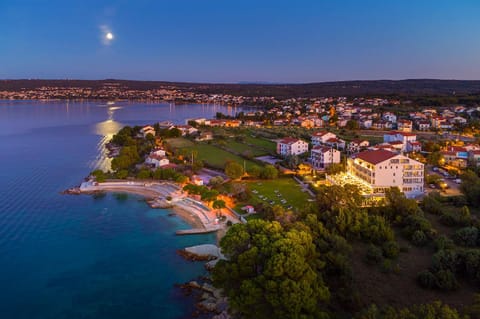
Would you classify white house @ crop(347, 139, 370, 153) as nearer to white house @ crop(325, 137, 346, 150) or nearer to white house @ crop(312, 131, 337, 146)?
white house @ crop(325, 137, 346, 150)

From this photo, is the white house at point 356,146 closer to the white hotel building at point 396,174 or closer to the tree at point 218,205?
the white hotel building at point 396,174

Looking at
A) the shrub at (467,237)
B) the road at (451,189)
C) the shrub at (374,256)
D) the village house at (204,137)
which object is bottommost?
the shrub at (374,256)

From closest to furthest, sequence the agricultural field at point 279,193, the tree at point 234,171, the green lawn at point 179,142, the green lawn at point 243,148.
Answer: the agricultural field at point 279,193 → the tree at point 234,171 → the green lawn at point 243,148 → the green lawn at point 179,142

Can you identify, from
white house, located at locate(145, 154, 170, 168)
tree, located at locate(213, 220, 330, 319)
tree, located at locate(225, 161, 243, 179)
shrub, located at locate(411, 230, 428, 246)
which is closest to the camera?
tree, located at locate(213, 220, 330, 319)

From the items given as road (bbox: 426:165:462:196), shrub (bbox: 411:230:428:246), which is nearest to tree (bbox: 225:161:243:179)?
road (bbox: 426:165:462:196)

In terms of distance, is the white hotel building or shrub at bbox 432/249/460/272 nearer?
shrub at bbox 432/249/460/272

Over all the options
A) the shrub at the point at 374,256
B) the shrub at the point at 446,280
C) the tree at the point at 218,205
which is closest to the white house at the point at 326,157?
the tree at the point at 218,205
